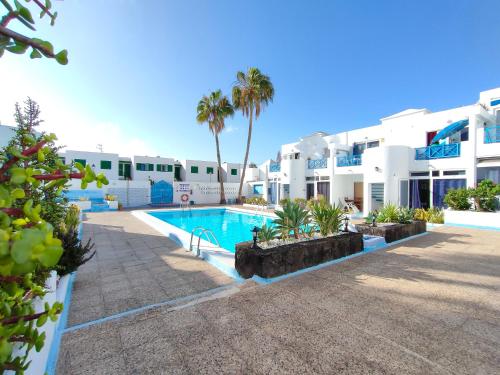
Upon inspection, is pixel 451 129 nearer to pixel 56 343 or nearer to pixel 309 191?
pixel 309 191

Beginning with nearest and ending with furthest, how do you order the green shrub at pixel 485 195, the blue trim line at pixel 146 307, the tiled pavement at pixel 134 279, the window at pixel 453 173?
the blue trim line at pixel 146 307, the tiled pavement at pixel 134 279, the green shrub at pixel 485 195, the window at pixel 453 173

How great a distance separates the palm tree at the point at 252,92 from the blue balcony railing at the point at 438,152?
1384 cm

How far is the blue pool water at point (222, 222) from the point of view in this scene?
12409mm

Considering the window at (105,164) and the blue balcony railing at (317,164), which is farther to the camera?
the window at (105,164)

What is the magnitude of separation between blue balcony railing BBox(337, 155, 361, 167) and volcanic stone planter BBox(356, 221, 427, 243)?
28.6 feet

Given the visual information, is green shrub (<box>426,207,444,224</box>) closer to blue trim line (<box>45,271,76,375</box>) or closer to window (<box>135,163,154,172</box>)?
blue trim line (<box>45,271,76,375</box>)

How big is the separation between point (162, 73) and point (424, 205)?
60.4 ft

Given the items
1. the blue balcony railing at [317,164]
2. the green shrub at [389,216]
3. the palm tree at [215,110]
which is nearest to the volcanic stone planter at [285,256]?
the green shrub at [389,216]

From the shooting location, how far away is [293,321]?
359 cm

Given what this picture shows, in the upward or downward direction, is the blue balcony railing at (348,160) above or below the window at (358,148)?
Answer: below

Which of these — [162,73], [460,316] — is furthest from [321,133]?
[460,316]

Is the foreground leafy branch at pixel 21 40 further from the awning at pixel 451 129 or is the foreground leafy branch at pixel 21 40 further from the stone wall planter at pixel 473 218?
the awning at pixel 451 129

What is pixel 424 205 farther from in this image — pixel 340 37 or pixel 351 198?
pixel 340 37

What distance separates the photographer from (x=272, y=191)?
25.8 meters
